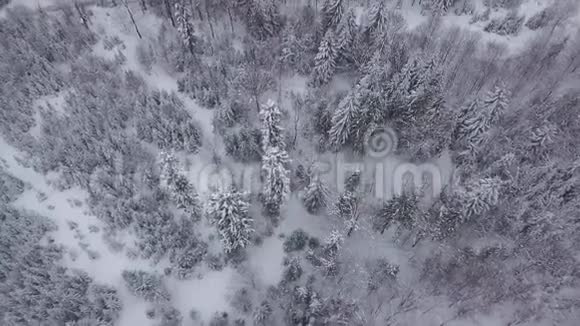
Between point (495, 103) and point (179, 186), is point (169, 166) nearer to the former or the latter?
point (179, 186)

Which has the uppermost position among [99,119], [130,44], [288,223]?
[130,44]

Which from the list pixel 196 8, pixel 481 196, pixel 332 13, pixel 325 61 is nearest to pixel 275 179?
pixel 325 61

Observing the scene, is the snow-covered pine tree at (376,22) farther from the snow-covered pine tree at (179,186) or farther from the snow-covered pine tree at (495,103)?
the snow-covered pine tree at (179,186)

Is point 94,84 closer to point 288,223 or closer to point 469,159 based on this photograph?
point 288,223

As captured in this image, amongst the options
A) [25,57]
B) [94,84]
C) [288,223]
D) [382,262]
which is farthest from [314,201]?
[25,57]

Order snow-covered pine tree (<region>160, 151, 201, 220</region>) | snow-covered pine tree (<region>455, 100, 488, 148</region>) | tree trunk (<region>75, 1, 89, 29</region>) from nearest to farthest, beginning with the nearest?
snow-covered pine tree (<region>160, 151, 201, 220</region>)
snow-covered pine tree (<region>455, 100, 488, 148</region>)
tree trunk (<region>75, 1, 89, 29</region>)

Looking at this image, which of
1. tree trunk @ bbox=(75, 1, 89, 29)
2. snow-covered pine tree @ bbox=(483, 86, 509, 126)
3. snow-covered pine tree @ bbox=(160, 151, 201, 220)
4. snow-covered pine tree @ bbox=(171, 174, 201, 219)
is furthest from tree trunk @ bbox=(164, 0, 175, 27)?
snow-covered pine tree @ bbox=(483, 86, 509, 126)

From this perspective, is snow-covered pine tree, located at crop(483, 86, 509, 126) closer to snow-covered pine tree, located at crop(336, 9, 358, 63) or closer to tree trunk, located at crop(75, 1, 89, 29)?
snow-covered pine tree, located at crop(336, 9, 358, 63)
